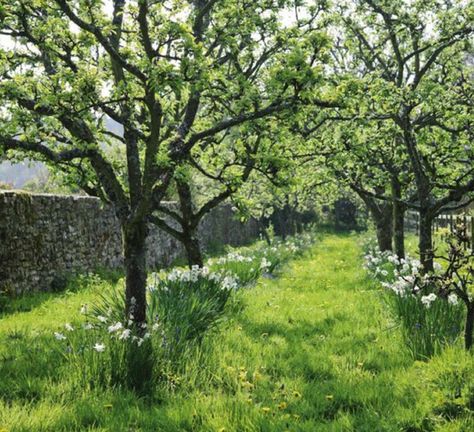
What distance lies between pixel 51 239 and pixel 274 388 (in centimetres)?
843

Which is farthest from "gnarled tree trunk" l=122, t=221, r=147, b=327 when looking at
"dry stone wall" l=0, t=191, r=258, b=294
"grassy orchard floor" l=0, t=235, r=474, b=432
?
"dry stone wall" l=0, t=191, r=258, b=294

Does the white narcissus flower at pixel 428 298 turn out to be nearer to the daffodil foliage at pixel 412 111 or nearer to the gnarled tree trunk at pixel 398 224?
the daffodil foliage at pixel 412 111

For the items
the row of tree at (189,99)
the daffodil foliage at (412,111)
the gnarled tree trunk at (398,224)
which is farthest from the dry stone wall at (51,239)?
the gnarled tree trunk at (398,224)

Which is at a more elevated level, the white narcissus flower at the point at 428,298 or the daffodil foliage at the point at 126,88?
the daffodil foliage at the point at 126,88

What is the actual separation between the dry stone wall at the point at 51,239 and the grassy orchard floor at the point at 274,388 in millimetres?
2872

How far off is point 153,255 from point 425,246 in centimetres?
1145

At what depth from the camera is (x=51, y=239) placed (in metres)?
12.1

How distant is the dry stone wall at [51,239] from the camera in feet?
34.3

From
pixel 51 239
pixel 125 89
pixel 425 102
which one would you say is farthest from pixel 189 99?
pixel 51 239

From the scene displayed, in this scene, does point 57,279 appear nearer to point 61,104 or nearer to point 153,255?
point 153,255

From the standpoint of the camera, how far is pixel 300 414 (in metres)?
4.71

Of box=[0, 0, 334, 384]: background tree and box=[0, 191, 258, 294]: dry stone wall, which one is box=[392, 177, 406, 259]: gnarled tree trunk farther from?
box=[0, 191, 258, 294]: dry stone wall

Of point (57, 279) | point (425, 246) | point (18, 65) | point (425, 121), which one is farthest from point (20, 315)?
point (425, 121)

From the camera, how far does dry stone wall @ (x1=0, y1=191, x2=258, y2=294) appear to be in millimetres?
10469
